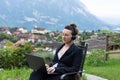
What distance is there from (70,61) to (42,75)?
427mm

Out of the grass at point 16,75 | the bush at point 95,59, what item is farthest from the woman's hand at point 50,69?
the bush at point 95,59

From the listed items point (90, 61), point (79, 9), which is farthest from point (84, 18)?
point (90, 61)

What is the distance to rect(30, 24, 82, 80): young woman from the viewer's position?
5.10 meters

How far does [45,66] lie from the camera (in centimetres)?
511

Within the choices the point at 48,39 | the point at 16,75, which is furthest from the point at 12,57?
the point at 48,39

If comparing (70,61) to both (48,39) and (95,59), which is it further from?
(48,39)

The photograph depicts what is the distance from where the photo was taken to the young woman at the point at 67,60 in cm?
510

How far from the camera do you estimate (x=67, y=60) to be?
5172 mm

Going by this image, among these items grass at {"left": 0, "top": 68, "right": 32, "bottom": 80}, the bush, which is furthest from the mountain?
grass at {"left": 0, "top": 68, "right": 32, "bottom": 80}

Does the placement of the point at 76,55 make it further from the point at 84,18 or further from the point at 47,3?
the point at 47,3

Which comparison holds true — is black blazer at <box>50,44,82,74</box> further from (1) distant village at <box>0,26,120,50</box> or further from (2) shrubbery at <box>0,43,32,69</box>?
(2) shrubbery at <box>0,43,32,69</box>

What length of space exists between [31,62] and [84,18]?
Result: 17667 centimetres

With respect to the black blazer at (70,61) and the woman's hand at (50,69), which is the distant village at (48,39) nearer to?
the black blazer at (70,61)

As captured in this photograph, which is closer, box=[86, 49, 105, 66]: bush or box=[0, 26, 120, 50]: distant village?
box=[86, 49, 105, 66]: bush
